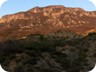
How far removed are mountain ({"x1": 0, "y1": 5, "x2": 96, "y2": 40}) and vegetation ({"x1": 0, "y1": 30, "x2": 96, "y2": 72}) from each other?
13 centimetres

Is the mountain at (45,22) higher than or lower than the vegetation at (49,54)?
higher

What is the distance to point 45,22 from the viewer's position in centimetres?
782

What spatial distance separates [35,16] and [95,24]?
1.18m

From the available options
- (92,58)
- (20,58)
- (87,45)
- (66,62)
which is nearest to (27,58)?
(20,58)

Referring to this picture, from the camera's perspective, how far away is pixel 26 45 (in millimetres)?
7430

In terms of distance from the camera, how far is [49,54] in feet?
24.3

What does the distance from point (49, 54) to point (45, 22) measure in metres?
0.73

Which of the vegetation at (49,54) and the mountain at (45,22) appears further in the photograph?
the mountain at (45,22)

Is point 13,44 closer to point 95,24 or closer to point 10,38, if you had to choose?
point 10,38

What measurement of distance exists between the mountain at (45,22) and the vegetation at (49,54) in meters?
0.13

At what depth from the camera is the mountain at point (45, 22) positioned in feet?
23.6

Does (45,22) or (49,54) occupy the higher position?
(45,22)

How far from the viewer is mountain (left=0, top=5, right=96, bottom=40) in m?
7.18

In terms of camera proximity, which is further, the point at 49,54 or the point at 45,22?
the point at 45,22
